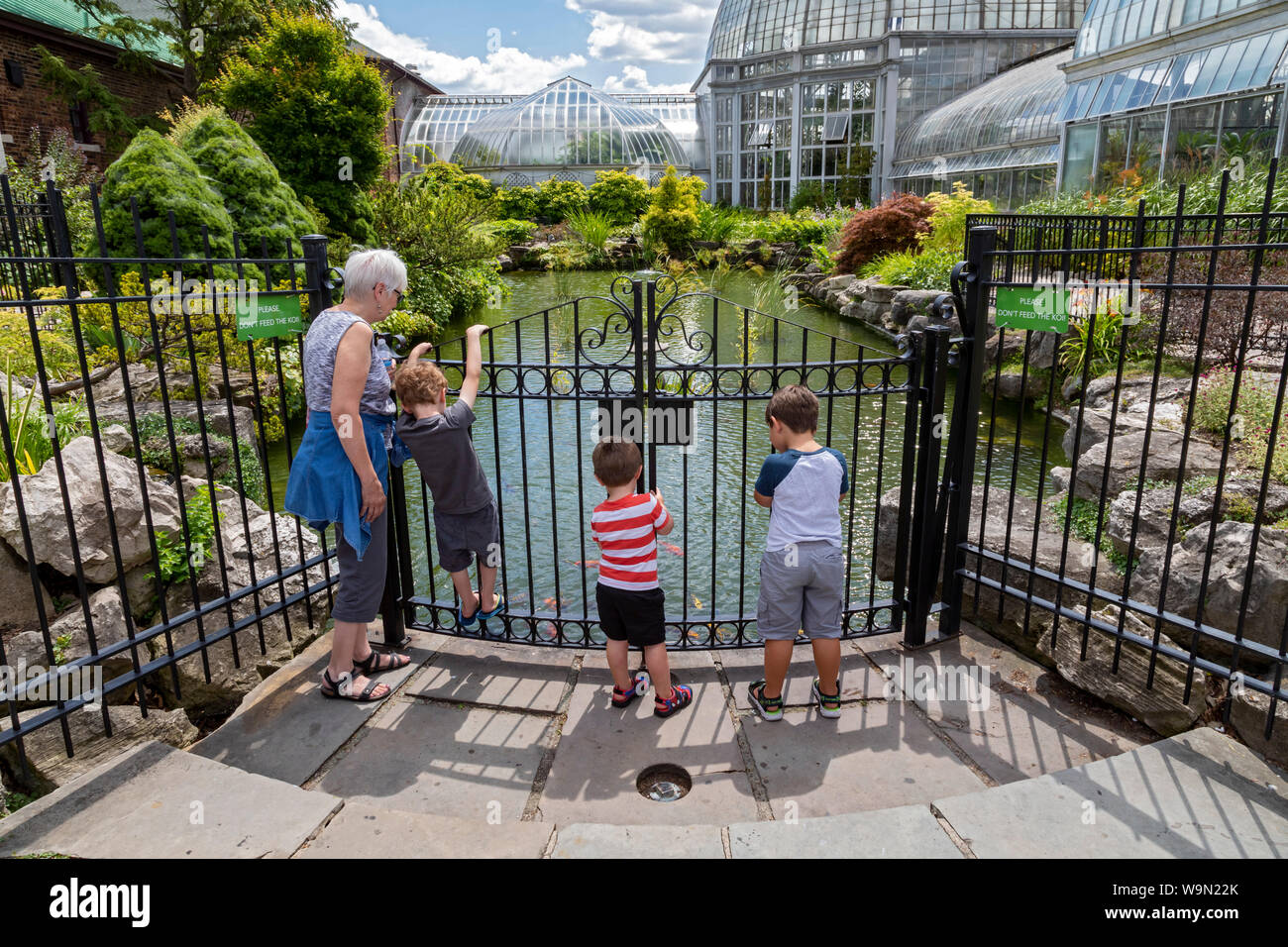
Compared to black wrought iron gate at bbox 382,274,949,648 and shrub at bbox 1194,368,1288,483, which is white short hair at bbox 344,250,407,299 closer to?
black wrought iron gate at bbox 382,274,949,648

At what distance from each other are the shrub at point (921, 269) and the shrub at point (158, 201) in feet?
36.5

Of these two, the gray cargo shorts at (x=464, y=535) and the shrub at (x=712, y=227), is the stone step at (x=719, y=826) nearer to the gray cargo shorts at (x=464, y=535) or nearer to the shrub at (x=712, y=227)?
the gray cargo shorts at (x=464, y=535)

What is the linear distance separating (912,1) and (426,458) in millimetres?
30809

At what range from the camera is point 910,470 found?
11.7 ft

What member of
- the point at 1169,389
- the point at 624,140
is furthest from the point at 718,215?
the point at 1169,389

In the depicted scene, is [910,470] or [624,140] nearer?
[910,470]

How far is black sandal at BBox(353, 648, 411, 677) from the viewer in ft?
11.3

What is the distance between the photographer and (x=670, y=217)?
73.6ft

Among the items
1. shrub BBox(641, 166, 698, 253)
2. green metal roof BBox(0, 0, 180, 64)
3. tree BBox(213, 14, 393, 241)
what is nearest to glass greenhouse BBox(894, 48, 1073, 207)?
shrub BBox(641, 166, 698, 253)

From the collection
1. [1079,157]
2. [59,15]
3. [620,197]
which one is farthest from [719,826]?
[620,197]

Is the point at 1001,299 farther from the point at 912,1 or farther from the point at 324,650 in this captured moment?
the point at 912,1

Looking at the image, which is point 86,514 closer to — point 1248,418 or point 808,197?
point 1248,418

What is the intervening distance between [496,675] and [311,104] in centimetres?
1184

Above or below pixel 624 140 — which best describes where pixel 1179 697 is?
below
